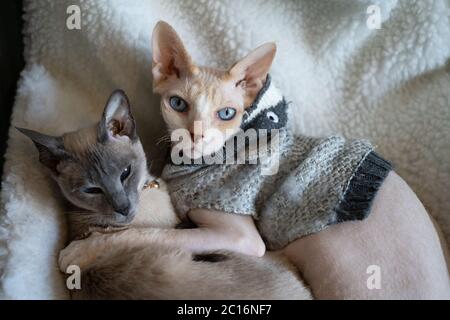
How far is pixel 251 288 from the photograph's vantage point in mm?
860

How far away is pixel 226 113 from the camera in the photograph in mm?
1007

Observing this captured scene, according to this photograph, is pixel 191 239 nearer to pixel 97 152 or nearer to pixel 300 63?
pixel 97 152

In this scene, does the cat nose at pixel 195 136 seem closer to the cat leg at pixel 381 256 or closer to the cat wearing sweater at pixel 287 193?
the cat wearing sweater at pixel 287 193

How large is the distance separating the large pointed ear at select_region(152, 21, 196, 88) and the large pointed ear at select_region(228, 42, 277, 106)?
10 cm

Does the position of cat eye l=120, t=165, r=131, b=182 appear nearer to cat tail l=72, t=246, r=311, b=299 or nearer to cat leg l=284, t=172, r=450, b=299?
cat tail l=72, t=246, r=311, b=299

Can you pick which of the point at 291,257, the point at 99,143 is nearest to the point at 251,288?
the point at 291,257

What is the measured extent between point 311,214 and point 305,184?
65mm

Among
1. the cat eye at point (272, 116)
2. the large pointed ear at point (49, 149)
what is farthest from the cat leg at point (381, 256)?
the large pointed ear at point (49, 149)

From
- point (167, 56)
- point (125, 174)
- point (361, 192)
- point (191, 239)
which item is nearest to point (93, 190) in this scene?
point (125, 174)

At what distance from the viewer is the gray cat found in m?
0.84

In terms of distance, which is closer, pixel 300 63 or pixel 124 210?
pixel 124 210

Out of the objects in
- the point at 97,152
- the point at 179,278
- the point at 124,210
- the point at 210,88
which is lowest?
the point at 179,278

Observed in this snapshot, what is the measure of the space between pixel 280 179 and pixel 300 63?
352mm

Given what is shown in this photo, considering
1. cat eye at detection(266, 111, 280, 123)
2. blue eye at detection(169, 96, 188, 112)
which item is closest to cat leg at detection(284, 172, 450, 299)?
cat eye at detection(266, 111, 280, 123)
